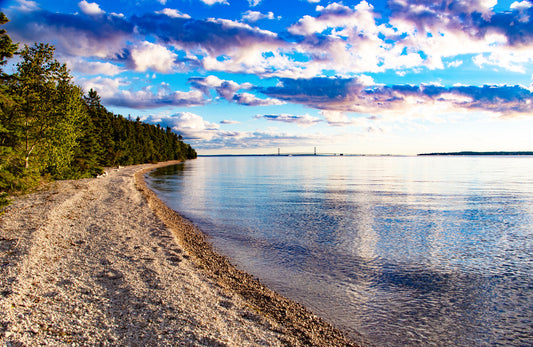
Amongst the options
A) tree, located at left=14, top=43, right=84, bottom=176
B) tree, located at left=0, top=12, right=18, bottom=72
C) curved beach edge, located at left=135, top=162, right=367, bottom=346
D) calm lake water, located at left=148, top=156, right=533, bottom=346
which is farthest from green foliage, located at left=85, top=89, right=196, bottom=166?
curved beach edge, located at left=135, top=162, right=367, bottom=346

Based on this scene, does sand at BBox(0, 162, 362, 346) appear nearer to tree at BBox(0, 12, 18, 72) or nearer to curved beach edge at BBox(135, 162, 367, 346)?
curved beach edge at BBox(135, 162, 367, 346)

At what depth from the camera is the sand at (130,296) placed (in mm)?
7579

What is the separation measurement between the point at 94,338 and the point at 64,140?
3367cm

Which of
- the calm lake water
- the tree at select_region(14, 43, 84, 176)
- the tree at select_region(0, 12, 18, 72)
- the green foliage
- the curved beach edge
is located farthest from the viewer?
the green foliage

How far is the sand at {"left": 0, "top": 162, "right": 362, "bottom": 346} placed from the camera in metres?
7.58

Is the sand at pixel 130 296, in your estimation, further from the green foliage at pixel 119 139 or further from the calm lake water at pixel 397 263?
the green foliage at pixel 119 139

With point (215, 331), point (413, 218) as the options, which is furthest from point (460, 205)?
point (215, 331)

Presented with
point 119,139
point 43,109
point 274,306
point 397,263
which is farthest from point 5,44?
point 119,139

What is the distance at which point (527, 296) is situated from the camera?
1239cm

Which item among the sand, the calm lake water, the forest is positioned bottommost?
the calm lake water

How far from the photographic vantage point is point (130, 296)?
9.60m

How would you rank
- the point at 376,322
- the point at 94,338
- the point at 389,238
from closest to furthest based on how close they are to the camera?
the point at 94,338 < the point at 376,322 < the point at 389,238

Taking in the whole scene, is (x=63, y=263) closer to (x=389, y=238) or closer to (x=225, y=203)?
(x=389, y=238)

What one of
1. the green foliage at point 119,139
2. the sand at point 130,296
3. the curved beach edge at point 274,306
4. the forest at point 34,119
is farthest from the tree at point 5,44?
the green foliage at point 119,139
